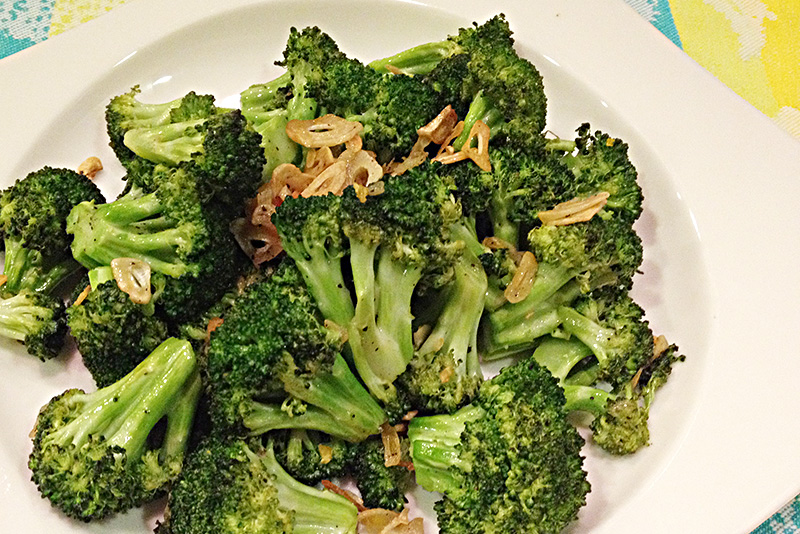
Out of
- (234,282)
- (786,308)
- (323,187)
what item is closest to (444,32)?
(323,187)

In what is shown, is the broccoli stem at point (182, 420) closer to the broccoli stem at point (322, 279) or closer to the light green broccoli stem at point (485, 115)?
the broccoli stem at point (322, 279)

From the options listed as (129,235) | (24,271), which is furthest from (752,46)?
(24,271)

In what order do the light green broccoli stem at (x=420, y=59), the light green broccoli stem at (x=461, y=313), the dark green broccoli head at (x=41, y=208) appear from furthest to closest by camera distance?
the light green broccoli stem at (x=420, y=59), the dark green broccoli head at (x=41, y=208), the light green broccoli stem at (x=461, y=313)

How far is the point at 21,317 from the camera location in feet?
6.84

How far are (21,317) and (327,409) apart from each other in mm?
1049

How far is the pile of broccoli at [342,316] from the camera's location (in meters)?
1.78

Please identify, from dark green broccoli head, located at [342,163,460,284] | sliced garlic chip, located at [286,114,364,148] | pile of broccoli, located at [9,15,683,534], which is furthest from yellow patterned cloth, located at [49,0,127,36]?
dark green broccoli head, located at [342,163,460,284]

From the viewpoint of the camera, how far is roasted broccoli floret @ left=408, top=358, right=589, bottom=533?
175cm

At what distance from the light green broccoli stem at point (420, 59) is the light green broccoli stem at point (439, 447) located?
137cm

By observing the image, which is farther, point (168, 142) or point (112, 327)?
point (168, 142)

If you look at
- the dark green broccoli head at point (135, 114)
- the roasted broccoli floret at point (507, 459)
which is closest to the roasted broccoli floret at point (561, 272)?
the roasted broccoli floret at point (507, 459)

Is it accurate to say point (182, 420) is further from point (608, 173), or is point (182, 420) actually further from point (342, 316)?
point (608, 173)

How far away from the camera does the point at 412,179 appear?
1.92m

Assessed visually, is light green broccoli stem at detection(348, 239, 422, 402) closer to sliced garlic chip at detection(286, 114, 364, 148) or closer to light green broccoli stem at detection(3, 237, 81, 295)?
sliced garlic chip at detection(286, 114, 364, 148)
